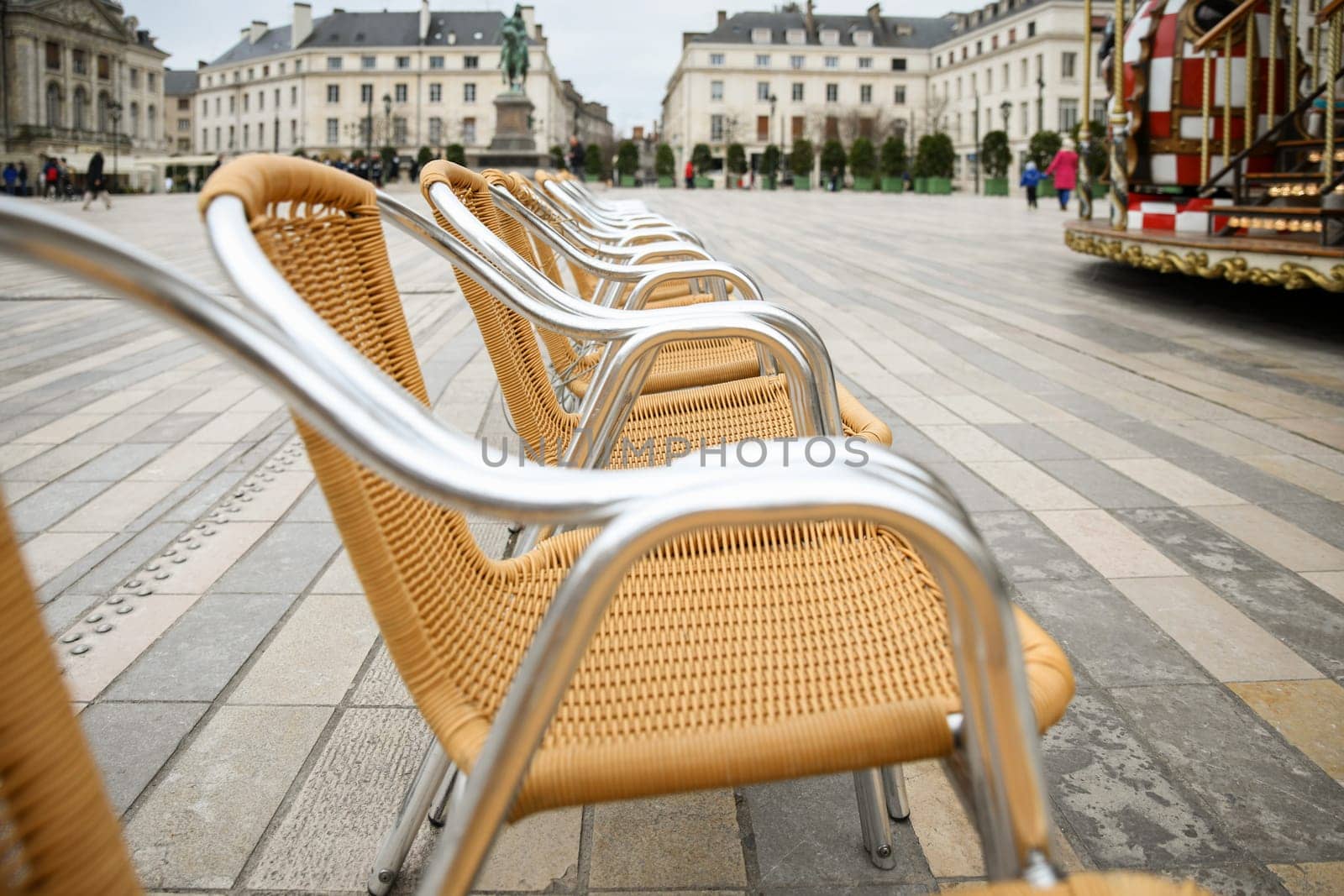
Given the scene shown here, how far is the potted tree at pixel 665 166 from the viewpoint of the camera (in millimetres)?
54875

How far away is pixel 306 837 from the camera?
65.6 inches

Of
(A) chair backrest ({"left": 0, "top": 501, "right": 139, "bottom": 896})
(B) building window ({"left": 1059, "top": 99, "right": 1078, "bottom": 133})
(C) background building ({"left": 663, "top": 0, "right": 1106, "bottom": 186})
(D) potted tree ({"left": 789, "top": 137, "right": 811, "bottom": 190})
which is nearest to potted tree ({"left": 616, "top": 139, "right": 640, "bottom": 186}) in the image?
(D) potted tree ({"left": 789, "top": 137, "right": 811, "bottom": 190})

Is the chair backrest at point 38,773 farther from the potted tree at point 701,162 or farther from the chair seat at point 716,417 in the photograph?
the potted tree at point 701,162

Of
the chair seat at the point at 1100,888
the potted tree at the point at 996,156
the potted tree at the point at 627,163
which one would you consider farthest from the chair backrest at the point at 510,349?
the potted tree at the point at 627,163

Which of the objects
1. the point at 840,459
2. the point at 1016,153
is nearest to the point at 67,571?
the point at 840,459

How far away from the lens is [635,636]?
1258 millimetres

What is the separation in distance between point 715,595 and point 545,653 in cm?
58

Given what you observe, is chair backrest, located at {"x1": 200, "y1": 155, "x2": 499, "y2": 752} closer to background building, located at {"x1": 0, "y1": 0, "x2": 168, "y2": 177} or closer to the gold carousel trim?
the gold carousel trim

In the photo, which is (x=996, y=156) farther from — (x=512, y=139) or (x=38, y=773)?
(x=38, y=773)

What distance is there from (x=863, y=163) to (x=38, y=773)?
52010mm

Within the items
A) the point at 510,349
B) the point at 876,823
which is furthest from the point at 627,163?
the point at 876,823

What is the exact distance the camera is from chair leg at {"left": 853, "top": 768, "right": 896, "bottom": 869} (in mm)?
1562

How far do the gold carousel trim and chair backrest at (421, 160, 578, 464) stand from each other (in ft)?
17.6

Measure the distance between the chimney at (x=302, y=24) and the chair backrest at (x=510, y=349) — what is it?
88.8 metres
